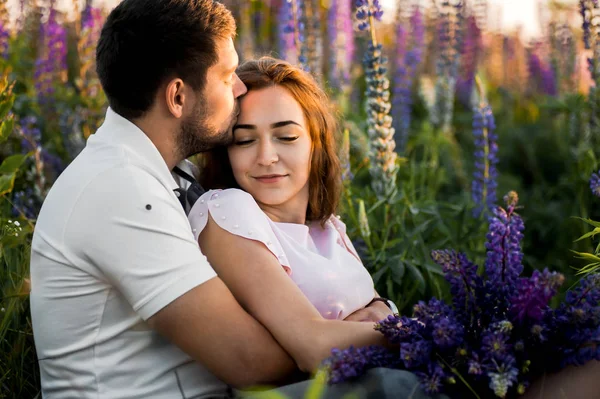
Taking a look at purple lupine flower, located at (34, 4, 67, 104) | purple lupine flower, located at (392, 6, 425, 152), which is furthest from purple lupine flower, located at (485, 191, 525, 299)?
purple lupine flower, located at (34, 4, 67, 104)

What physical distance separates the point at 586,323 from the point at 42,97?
429 centimetres

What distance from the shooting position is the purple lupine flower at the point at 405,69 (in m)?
5.86

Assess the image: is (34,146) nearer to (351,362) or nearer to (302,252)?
(302,252)

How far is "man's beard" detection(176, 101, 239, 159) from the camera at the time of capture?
2715 mm

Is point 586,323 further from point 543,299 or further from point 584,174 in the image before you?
point 584,174

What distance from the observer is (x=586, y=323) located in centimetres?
213

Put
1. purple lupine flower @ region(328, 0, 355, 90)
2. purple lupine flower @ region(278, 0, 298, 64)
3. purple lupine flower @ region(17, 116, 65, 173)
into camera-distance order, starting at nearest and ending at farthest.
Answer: purple lupine flower @ region(17, 116, 65, 173), purple lupine flower @ region(278, 0, 298, 64), purple lupine flower @ region(328, 0, 355, 90)

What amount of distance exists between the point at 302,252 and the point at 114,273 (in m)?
0.75

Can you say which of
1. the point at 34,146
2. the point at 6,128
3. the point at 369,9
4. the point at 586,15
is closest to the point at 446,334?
the point at 6,128

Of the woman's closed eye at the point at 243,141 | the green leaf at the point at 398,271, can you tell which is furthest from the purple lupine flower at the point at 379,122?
the woman's closed eye at the point at 243,141

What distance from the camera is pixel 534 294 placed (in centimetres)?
209

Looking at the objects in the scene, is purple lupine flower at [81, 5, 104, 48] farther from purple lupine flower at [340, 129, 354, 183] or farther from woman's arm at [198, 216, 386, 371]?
woman's arm at [198, 216, 386, 371]

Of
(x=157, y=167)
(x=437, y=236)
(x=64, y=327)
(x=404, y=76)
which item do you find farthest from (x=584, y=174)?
(x=64, y=327)

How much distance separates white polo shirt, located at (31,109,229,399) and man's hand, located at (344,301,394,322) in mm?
530
